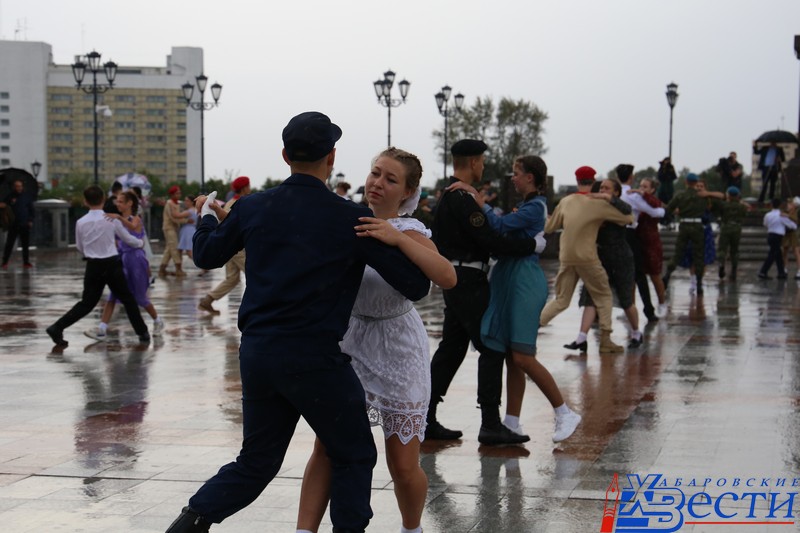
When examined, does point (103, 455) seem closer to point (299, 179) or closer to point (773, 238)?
point (299, 179)

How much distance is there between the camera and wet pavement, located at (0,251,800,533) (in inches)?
217

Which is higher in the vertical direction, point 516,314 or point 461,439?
point 516,314

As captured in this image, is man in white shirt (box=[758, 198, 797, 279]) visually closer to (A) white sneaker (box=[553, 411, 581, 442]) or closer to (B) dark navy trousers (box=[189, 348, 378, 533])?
(A) white sneaker (box=[553, 411, 581, 442])

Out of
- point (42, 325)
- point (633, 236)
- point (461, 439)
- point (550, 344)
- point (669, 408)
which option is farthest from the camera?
point (633, 236)

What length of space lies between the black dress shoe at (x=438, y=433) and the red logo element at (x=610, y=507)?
1.34 meters

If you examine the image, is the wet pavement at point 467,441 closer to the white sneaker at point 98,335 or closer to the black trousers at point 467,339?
the white sneaker at point 98,335

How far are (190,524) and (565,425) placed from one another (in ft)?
11.5

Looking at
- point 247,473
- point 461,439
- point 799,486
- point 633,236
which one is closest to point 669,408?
point 461,439

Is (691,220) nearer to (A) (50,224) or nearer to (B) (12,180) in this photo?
(B) (12,180)

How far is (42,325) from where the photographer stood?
565 inches

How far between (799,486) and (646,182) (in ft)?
31.0

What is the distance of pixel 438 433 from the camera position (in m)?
7.32

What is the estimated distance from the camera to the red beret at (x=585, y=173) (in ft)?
35.4

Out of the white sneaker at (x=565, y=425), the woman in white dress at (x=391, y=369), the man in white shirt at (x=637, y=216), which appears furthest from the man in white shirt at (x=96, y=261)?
the woman in white dress at (x=391, y=369)
